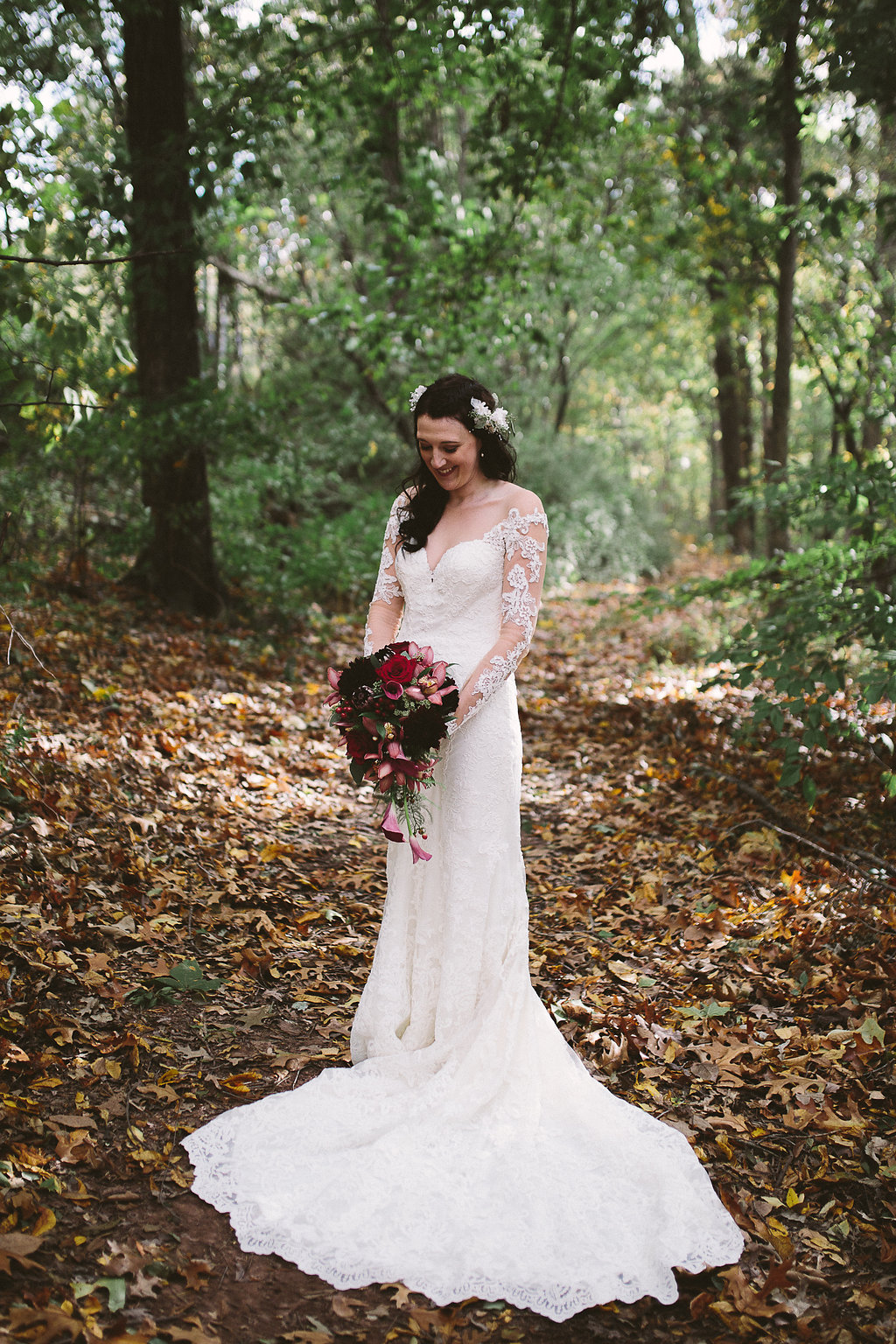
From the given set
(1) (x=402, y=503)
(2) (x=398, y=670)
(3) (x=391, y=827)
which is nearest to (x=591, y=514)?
(1) (x=402, y=503)

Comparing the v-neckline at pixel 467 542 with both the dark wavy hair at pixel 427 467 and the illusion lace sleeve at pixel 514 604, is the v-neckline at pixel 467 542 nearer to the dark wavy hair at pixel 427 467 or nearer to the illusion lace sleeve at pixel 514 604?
the illusion lace sleeve at pixel 514 604

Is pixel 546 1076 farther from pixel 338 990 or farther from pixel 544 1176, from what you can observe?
pixel 338 990

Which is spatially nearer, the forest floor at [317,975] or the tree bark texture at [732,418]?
the forest floor at [317,975]

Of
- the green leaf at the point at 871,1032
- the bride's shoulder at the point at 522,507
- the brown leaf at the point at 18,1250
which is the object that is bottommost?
the green leaf at the point at 871,1032

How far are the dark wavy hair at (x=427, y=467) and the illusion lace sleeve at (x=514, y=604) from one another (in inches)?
11.4

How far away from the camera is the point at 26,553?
30.0 feet

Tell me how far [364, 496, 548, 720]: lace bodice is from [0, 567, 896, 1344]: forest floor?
1.88 m

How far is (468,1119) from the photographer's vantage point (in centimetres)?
348

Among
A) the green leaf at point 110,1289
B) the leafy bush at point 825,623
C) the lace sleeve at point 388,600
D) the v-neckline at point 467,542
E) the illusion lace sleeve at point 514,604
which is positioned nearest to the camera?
the green leaf at point 110,1289

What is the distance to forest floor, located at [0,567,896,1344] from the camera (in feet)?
9.15

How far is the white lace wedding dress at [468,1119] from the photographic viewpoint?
9.55ft

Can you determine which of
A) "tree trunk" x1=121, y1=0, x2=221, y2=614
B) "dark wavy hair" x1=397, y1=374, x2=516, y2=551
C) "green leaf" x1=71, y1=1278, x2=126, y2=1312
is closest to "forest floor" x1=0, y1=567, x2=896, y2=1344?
"green leaf" x1=71, y1=1278, x2=126, y2=1312

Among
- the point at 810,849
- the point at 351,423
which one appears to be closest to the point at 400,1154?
the point at 810,849

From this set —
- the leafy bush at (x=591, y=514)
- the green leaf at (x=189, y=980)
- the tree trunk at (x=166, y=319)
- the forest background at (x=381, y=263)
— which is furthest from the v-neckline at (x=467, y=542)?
the leafy bush at (x=591, y=514)
